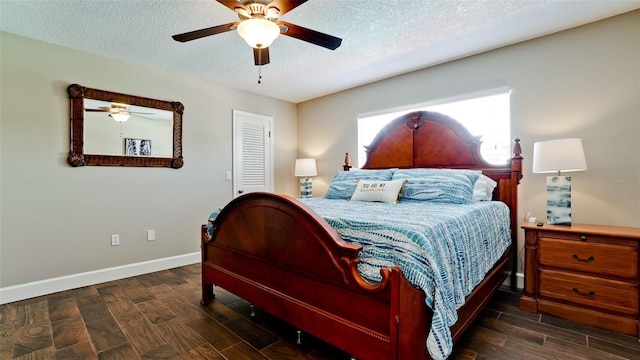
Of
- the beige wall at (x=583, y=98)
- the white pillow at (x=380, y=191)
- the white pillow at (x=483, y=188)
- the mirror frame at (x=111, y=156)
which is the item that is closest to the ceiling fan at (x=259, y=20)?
the white pillow at (x=380, y=191)

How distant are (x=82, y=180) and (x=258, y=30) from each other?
259 centimetres

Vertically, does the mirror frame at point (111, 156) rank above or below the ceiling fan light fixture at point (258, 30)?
below

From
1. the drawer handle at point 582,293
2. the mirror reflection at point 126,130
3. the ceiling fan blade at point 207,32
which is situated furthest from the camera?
the mirror reflection at point 126,130

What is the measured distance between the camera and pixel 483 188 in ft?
9.18

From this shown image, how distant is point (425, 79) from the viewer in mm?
3529

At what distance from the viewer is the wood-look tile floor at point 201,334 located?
1787mm

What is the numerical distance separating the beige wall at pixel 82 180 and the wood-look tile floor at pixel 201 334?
0.55m

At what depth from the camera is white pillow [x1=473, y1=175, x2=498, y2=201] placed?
273 centimetres

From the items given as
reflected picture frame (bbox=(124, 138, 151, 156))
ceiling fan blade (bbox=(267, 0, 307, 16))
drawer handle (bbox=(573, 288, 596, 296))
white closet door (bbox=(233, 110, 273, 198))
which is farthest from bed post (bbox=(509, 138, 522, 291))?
reflected picture frame (bbox=(124, 138, 151, 156))

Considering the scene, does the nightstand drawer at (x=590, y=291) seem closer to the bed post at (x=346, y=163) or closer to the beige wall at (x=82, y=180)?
the bed post at (x=346, y=163)

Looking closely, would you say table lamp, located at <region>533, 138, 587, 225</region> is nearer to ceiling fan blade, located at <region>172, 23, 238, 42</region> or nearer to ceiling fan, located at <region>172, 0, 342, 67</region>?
ceiling fan, located at <region>172, 0, 342, 67</region>

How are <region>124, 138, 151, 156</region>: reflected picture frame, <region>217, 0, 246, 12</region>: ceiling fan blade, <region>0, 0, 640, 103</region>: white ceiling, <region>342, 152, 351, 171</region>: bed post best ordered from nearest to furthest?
1. <region>217, 0, 246, 12</region>: ceiling fan blade
2. <region>0, 0, 640, 103</region>: white ceiling
3. <region>124, 138, 151, 156</region>: reflected picture frame
4. <region>342, 152, 351, 171</region>: bed post

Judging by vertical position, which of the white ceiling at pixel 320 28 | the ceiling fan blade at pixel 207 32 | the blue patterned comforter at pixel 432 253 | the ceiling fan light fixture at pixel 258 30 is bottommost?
the blue patterned comforter at pixel 432 253

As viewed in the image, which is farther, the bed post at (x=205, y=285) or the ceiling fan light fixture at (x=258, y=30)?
the bed post at (x=205, y=285)
